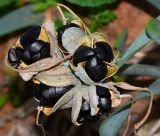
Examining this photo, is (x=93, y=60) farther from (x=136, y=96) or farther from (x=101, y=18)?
(x=101, y=18)

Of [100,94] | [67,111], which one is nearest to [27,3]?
[67,111]

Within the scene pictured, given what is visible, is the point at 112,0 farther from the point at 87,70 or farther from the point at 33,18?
the point at 87,70

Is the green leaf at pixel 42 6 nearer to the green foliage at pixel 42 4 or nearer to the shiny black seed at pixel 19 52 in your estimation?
the green foliage at pixel 42 4

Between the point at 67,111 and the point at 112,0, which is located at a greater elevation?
the point at 112,0

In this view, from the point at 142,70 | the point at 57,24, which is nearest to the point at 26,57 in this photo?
the point at 142,70

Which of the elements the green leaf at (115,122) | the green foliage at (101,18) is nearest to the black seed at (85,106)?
the green leaf at (115,122)

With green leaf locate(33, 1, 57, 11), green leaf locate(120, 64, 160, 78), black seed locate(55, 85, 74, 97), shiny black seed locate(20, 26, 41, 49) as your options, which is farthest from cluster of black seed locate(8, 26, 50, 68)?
green leaf locate(33, 1, 57, 11)
